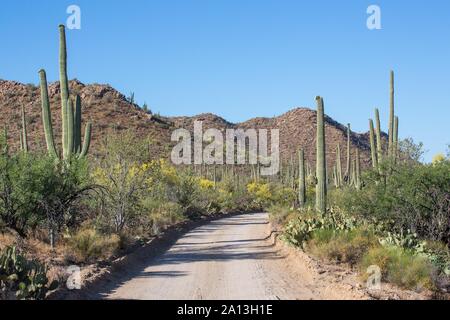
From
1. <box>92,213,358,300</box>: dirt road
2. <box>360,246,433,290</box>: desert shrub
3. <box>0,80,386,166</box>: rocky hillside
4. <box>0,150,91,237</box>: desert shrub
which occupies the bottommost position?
<box>92,213,358,300</box>: dirt road

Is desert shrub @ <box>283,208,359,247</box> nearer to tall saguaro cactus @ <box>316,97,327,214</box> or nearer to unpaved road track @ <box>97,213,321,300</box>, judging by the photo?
unpaved road track @ <box>97,213,321,300</box>

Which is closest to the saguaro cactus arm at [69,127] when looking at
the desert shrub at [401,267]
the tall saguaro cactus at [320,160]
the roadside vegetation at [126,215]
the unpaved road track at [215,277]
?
the roadside vegetation at [126,215]

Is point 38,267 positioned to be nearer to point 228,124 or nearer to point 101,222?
point 101,222

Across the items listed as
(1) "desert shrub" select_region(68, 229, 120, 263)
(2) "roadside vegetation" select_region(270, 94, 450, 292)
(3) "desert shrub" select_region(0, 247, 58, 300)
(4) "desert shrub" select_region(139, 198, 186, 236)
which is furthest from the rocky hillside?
(3) "desert shrub" select_region(0, 247, 58, 300)

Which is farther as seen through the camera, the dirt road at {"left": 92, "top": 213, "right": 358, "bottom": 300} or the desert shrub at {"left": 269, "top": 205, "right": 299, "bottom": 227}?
the desert shrub at {"left": 269, "top": 205, "right": 299, "bottom": 227}

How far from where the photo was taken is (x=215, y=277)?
14.0m

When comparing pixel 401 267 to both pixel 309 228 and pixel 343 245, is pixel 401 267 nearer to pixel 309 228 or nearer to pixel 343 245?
pixel 343 245

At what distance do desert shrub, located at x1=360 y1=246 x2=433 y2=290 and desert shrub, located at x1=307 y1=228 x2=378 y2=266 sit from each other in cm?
141

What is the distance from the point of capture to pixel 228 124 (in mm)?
112812

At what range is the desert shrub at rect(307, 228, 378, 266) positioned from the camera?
1540 cm

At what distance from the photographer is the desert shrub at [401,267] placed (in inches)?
479

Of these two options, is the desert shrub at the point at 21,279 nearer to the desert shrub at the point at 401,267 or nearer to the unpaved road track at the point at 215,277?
the unpaved road track at the point at 215,277

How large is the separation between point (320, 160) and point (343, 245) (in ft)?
26.7
